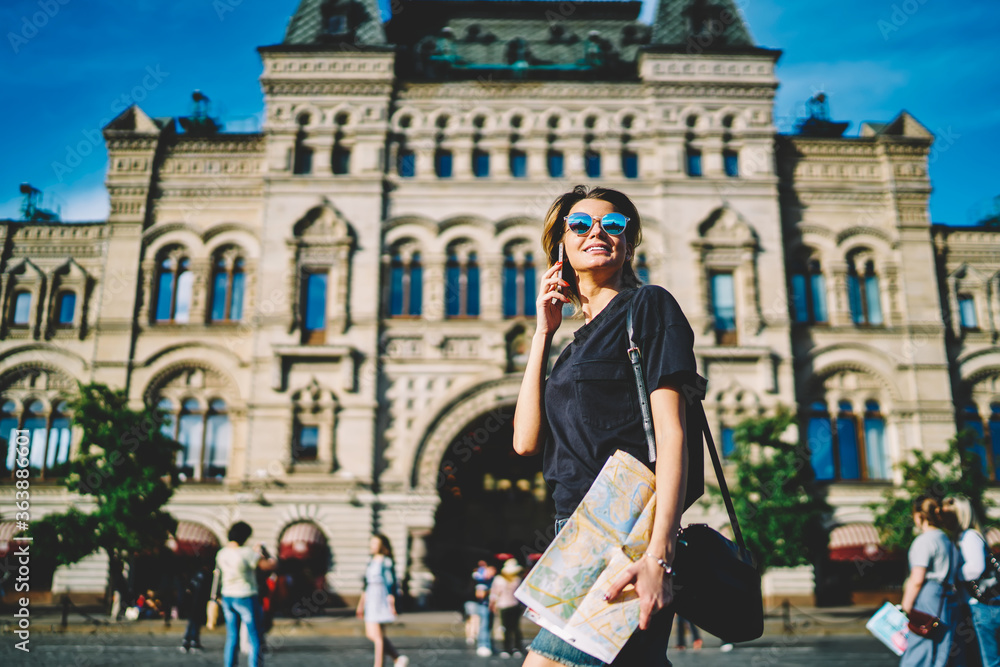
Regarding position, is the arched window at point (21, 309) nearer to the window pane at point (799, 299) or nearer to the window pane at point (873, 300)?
the window pane at point (799, 299)

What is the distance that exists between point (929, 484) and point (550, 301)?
21.0m

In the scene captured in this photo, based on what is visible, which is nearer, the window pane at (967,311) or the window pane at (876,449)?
the window pane at (876,449)

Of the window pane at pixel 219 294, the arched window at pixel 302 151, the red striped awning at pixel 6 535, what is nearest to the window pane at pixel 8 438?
the red striped awning at pixel 6 535

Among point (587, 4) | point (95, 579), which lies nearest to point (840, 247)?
point (587, 4)

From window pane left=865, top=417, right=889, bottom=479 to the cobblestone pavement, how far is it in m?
8.49

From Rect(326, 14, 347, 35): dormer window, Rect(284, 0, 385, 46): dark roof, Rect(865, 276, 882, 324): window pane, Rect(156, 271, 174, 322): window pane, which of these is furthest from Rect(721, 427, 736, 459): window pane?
Rect(326, 14, 347, 35): dormer window

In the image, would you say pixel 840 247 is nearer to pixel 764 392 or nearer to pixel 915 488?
pixel 764 392

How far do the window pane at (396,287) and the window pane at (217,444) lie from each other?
19.6 feet

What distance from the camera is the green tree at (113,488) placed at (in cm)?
1888

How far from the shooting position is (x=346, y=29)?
27.2 metres

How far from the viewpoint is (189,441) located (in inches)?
969

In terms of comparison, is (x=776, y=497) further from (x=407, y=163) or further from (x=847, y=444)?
(x=407, y=163)

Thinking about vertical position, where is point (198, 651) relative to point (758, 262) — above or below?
below

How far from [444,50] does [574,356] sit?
27313 mm
